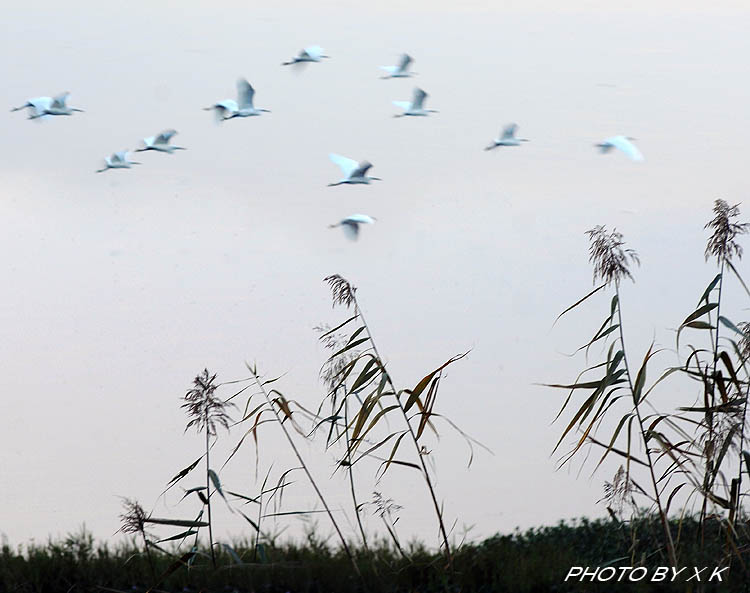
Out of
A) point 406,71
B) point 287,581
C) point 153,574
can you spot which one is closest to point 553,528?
point 287,581

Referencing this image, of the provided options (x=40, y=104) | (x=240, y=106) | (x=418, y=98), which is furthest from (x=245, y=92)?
(x=40, y=104)

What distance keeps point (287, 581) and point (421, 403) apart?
2.75 feet

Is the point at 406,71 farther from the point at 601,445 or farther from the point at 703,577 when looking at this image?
the point at 703,577

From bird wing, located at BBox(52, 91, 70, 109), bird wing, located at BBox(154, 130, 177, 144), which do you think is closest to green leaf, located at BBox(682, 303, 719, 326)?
bird wing, located at BBox(154, 130, 177, 144)

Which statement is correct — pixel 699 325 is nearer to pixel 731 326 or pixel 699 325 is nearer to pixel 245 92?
pixel 731 326

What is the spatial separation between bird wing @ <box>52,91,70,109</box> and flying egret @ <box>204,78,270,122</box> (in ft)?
2.91

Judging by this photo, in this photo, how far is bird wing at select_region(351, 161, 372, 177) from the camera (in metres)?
4.52

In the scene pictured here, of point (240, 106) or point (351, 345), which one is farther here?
point (240, 106)

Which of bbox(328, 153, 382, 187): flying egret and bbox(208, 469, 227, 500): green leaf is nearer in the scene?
bbox(208, 469, 227, 500): green leaf

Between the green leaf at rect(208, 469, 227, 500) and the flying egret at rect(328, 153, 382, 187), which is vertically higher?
the flying egret at rect(328, 153, 382, 187)

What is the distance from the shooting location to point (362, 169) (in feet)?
14.9

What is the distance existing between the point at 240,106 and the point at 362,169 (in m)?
0.85

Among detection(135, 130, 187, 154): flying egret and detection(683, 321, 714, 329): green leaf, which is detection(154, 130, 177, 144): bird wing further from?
detection(683, 321, 714, 329): green leaf

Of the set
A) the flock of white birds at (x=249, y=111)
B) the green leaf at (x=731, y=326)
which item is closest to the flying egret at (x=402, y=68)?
the flock of white birds at (x=249, y=111)
